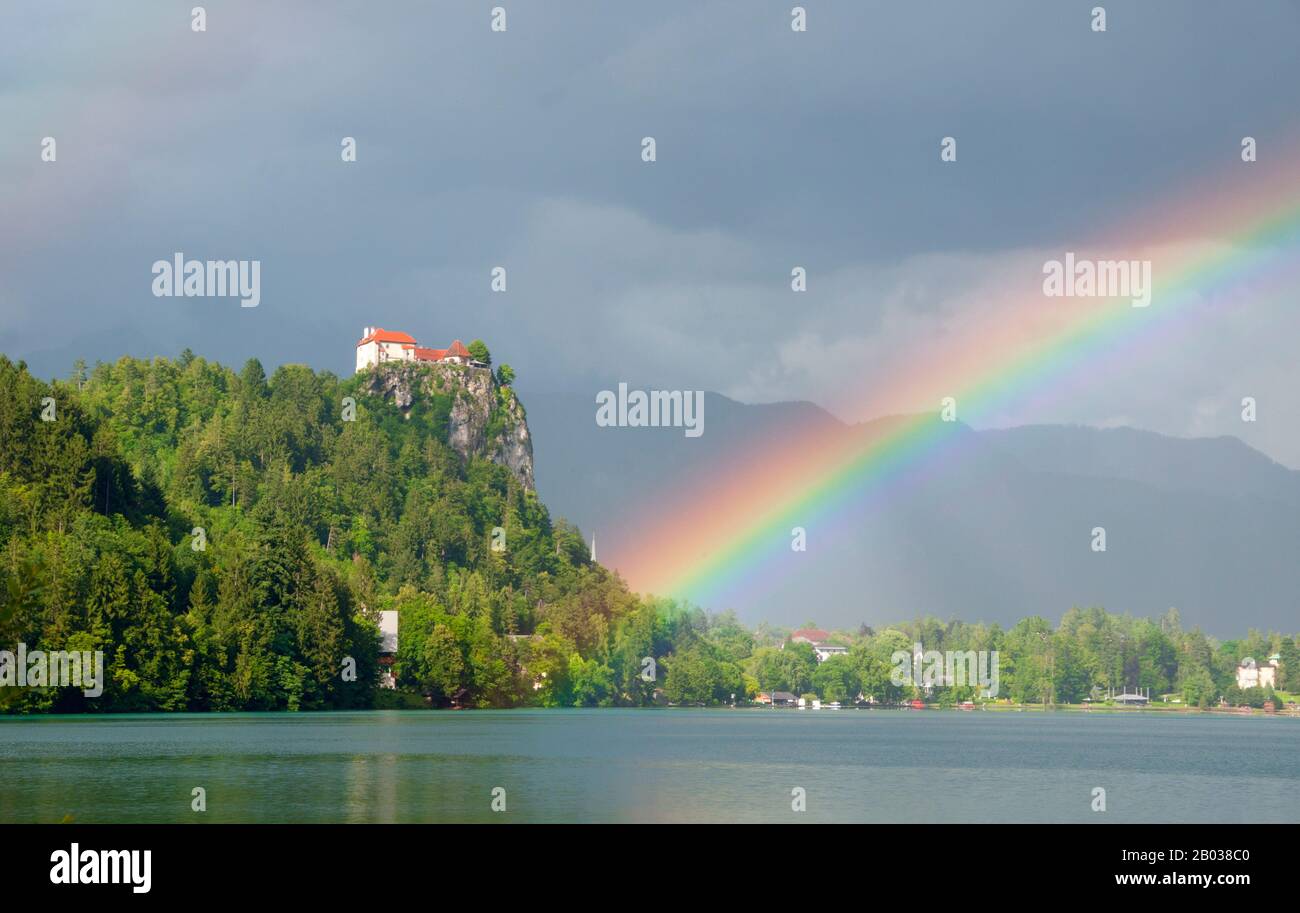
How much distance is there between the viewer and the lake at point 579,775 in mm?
56156

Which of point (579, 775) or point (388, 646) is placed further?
point (388, 646)

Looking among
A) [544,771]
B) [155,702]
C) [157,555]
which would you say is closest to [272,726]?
[155,702]

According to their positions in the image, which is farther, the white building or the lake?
the white building

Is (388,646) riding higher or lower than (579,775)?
higher

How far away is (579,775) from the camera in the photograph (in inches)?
2965

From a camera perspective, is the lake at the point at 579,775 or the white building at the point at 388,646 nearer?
the lake at the point at 579,775

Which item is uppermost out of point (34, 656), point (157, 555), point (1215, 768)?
point (157, 555)

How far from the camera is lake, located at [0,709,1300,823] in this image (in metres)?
56.2
